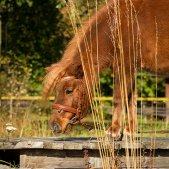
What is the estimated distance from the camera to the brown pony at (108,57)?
6.76 meters

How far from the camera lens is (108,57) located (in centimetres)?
717

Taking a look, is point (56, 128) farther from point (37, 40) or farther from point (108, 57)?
point (37, 40)

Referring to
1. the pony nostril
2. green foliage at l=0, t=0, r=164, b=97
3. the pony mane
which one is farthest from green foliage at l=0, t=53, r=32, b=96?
the pony nostril

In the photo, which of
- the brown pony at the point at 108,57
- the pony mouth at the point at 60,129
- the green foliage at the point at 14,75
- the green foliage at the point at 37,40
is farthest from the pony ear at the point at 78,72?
the green foliage at the point at 37,40

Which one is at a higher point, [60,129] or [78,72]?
[78,72]

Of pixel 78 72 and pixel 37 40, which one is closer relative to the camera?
pixel 78 72

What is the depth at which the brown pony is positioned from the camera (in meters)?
6.76

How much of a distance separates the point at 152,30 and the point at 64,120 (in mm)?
1589

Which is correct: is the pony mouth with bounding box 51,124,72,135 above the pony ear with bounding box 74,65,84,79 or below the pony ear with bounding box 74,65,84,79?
below

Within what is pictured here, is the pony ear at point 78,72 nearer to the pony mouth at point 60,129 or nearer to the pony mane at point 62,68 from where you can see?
the pony mane at point 62,68

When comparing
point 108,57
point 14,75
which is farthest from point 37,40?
point 108,57

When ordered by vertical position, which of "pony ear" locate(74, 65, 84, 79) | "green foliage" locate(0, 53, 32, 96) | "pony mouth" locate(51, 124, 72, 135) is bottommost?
"pony mouth" locate(51, 124, 72, 135)

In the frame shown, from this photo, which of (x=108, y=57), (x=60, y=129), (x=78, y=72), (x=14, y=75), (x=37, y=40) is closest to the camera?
(x=60, y=129)

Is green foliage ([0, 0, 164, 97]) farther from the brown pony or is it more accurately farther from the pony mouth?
the pony mouth
